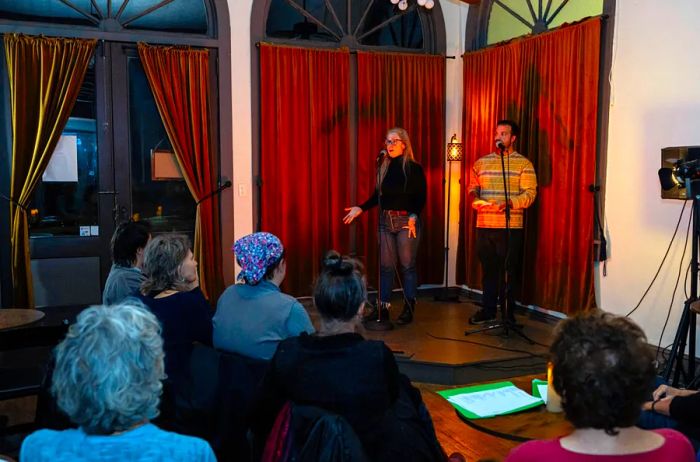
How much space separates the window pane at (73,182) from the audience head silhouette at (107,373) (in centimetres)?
418

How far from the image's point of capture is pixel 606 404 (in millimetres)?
1357

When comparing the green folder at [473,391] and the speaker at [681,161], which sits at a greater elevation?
the speaker at [681,161]

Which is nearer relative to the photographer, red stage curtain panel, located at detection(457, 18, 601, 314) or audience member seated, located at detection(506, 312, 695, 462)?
audience member seated, located at detection(506, 312, 695, 462)

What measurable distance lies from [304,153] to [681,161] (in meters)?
3.12

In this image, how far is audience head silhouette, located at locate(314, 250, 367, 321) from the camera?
2082 mm

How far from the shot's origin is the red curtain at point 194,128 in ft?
17.6

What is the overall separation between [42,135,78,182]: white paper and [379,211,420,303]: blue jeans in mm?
2500

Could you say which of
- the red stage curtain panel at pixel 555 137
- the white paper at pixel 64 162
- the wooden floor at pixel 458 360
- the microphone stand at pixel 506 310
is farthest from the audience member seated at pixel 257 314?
the white paper at pixel 64 162

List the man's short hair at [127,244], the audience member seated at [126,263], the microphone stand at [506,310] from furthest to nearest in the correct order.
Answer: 1. the microphone stand at [506,310]
2. the man's short hair at [127,244]
3. the audience member seated at [126,263]

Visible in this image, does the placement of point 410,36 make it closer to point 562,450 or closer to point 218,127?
point 218,127

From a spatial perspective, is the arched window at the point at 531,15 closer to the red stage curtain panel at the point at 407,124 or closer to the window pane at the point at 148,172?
the red stage curtain panel at the point at 407,124

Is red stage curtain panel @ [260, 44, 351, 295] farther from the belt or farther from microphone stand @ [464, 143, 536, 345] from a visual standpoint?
microphone stand @ [464, 143, 536, 345]

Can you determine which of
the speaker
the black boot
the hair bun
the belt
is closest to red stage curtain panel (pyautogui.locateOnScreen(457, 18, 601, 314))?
the speaker

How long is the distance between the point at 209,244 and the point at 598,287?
3.14 metres
